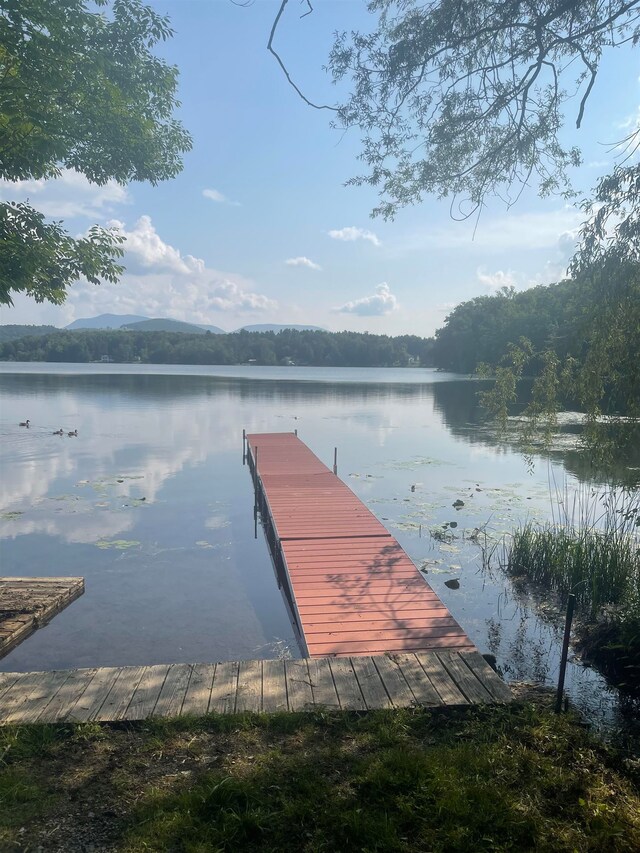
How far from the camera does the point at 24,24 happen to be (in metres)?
6.33

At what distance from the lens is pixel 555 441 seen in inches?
859

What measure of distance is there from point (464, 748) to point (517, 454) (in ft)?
59.2

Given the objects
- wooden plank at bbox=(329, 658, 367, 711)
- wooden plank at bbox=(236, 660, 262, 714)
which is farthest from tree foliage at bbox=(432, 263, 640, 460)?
wooden plank at bbox=(236, 660, 262, 714)

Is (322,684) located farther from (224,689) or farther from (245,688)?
(224,689)

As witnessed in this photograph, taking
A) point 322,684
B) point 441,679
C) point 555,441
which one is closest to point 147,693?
point 322,684

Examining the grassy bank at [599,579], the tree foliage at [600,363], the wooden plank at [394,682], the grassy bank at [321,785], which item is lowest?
the grassy bank at [599,579]

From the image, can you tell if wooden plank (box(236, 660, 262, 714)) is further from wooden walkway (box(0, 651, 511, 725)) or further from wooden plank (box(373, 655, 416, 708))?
wooden plank (box(373, 655, 416, 708))

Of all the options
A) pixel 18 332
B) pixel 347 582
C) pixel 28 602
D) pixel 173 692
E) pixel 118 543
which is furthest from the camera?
pixel 18 332

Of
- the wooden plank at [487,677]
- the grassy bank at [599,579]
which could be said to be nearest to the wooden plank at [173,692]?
the wooden plank at [487,677]

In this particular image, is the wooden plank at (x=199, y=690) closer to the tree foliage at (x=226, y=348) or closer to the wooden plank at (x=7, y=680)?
the wooden plank at (x=7, y=680)

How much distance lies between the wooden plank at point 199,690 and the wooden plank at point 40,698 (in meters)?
0.85

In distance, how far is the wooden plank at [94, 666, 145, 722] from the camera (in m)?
3.53

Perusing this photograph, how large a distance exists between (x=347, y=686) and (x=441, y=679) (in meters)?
0.68

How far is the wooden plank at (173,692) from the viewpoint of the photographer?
3586mm
